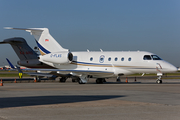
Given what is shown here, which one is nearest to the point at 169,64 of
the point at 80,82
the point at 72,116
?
the point at 80,82

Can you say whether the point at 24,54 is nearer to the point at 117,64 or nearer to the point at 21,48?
the point at 21,48

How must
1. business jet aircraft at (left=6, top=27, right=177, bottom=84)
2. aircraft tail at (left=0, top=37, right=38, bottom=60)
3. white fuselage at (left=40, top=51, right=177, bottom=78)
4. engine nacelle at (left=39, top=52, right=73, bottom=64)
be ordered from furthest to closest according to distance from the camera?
aircraft tail at (left=0, top=37, right=38, bottom=60)
engine nacelle at (left=39, top=52, right=73, bottom=64)
business jet aircraft at (left=6, top=27, right=177, bottom=84)
white fuselage at (left=40, top=51, right=177, bottom=78)

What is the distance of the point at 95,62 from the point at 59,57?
418 centimetres

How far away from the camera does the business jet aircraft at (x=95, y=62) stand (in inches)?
1129

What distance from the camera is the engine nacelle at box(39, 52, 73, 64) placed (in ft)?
102

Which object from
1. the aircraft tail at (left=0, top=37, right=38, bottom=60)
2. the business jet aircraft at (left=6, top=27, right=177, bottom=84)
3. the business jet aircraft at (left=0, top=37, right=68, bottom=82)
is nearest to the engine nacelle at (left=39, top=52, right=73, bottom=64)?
the business jet aircraft at (left=6, top=27, right=177, bottom=84)

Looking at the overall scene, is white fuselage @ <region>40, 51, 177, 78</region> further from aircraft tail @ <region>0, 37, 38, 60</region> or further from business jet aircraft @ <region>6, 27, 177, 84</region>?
aircraft tail @ <region>0, 37, 38, 60</region>

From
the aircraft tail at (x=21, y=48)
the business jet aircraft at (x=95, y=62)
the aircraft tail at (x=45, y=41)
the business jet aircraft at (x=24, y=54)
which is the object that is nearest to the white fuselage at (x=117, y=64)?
the business jet aircraft at (x=95, y=62)

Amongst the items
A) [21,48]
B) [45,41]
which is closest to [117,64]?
[45,41]

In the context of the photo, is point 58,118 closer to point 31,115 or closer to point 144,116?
point 31,115

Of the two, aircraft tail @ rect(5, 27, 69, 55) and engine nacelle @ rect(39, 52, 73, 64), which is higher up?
aircraft tail @ rect(5, 27, 69, 55)

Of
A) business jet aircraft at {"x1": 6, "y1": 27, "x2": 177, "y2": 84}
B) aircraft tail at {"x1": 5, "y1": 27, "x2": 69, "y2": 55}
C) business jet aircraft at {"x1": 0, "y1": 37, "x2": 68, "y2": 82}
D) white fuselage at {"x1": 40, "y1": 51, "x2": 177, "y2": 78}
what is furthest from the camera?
business jet aircraft at {"x1": 0, "y1": 37, "x2": 68, "y2": 82}

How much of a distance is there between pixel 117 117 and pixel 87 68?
22197 millimetres

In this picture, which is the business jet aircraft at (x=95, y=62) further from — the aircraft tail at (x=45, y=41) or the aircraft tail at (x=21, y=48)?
the aircraft tail at (x=21, y=48)
